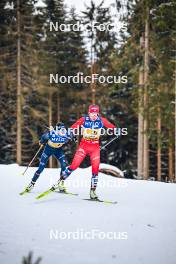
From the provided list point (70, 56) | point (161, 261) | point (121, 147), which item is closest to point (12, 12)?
point (70, 56)

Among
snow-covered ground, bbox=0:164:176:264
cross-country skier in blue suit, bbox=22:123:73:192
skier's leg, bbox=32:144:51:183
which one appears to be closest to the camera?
snow-covered ground, bbox=0:164:176:264

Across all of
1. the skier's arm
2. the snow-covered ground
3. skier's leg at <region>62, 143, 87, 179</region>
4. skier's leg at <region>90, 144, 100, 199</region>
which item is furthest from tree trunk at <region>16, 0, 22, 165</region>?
skier's leg at <region>90, 144, 100, 199</region>

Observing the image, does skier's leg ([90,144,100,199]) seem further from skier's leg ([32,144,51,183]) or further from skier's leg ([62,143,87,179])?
skier's leg ([32,144,51,183])

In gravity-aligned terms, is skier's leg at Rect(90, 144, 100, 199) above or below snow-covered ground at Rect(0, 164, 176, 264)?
above

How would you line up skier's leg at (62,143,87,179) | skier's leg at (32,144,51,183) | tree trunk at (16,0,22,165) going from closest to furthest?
skier's leg at (62,143,87,179) < skier's leg at (32,144,51,183) < tree trunk at (16,0,22,165)

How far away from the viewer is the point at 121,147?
29.9 m

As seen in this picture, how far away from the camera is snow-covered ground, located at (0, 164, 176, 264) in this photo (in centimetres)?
445

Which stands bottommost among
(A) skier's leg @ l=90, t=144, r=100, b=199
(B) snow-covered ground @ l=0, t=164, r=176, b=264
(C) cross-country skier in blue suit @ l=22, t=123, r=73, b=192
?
(B) snow-covered ground @ l=0, t=164, r=176, b=264

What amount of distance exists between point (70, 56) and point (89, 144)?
21716 mm

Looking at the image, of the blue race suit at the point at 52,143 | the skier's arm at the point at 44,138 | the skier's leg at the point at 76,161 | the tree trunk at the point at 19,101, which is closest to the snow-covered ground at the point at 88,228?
the skier's leg at the point at 76,161

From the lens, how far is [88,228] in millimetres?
5543

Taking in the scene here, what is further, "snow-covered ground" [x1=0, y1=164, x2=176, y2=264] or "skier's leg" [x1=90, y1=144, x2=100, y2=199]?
"skier's leg" [x1=90, y1=144, x2=100, y2=199]

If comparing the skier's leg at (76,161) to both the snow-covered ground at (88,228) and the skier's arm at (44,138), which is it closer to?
the snow-covered ground at (88,228)

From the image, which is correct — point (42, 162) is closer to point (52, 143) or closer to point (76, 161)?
point (52, 143)
